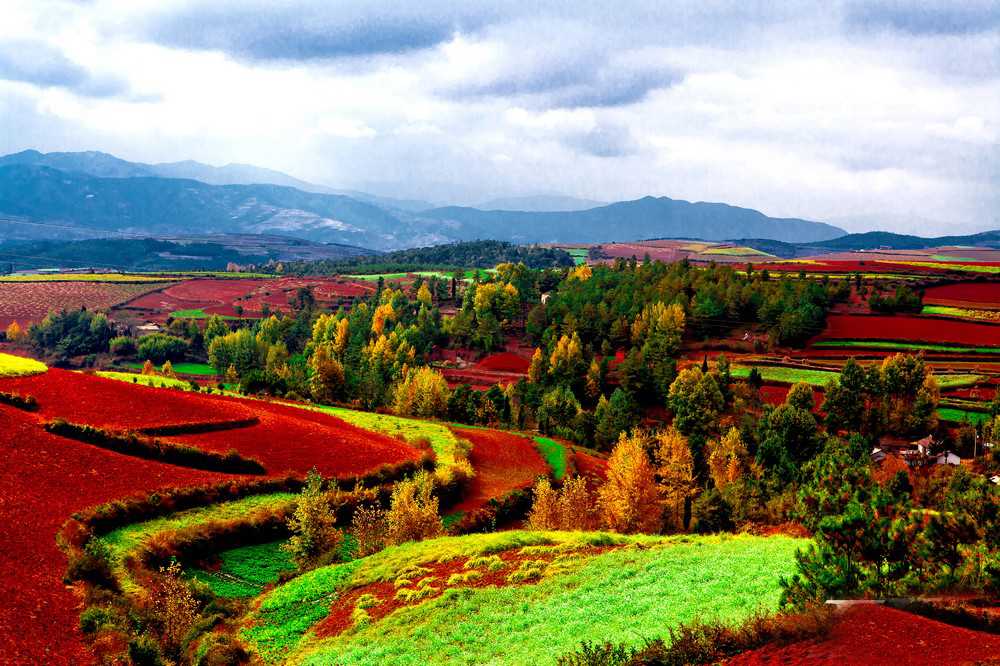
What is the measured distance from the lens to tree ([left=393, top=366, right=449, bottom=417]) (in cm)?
10156

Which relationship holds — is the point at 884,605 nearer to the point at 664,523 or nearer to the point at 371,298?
the point at 664,523

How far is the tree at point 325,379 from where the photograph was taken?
10288 cm

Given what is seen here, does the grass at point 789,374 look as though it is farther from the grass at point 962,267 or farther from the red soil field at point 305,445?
the grass at point 962,267

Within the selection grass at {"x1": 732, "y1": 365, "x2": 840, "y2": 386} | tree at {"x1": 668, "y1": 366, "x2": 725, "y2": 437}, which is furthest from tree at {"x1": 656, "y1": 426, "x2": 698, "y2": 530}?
grass at {"x1": 732, "y1": 365, "x2": 840, "y2": 386}

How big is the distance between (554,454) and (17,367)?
54.2 m

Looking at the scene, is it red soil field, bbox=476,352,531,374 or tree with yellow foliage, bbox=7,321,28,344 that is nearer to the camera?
red soil field, bbox=476,352,531,374

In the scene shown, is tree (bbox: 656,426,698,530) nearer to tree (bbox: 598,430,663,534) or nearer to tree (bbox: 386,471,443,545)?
tree (bbox: 598,430,663,534)

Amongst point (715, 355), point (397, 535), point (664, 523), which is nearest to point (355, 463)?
point (397, 535)

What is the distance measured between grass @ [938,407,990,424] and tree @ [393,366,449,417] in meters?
62.7

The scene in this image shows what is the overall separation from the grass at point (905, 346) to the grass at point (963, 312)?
13.9m

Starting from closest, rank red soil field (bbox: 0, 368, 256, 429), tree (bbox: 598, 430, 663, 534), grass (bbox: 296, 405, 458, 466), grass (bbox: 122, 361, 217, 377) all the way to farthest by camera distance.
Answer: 1. tree (bbox: 598, 430, 663, 534)
2. red soil field (bbox: 0, 368, 256, 429)
3. grass (bbox: 296, 405, 458, 466)
4. grass (bbox: 122, 361, 217, 377)

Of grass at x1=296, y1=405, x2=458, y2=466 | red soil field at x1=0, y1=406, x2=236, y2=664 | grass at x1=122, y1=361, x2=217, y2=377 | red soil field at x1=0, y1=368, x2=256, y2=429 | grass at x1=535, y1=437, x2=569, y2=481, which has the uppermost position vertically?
red soil field at x1=0, y1=368, x2=256, y2=429

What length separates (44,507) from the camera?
41.6m

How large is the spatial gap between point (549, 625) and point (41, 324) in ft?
602
